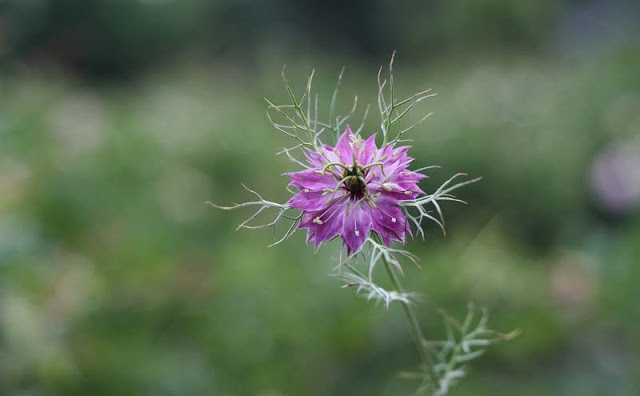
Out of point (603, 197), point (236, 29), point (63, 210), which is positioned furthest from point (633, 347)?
point (236, 29)

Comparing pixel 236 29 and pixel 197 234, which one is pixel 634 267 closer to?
pixel 197 234

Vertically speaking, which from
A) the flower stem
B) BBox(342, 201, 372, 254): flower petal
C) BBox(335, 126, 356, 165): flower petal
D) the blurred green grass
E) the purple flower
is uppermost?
the blurred green grass

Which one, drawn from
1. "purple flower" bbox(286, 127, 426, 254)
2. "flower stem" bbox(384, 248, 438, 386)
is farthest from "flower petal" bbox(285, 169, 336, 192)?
"flower stem" bbox(384, 248, 438, 386)

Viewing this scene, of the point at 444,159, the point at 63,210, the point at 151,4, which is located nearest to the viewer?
→ the point at 63,210

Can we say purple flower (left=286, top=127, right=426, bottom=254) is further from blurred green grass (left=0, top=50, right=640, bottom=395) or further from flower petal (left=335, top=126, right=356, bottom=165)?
blurred green grass (left=0, top=50, right=640, bottom=395)

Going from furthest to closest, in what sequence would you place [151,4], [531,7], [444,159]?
1. [151,4]
2. [531,7]
3. [444,159]

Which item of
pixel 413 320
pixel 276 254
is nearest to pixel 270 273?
pixel 276 254

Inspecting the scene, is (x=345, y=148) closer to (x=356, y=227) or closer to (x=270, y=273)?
(x=356, y=227)
